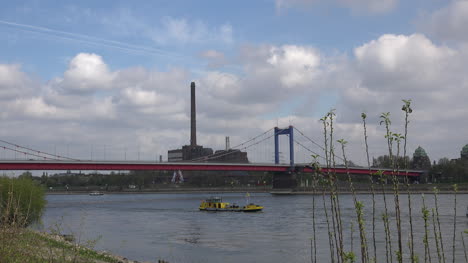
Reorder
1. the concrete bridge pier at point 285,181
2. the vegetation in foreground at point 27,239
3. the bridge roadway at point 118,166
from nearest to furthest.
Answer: the vegetation in foreground at point 27,239, the bridge roadway at point 118,166, the concrete bridge pier at point 285,181

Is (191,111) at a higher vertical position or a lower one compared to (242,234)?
higher

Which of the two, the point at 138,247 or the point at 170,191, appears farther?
the point at 170,191

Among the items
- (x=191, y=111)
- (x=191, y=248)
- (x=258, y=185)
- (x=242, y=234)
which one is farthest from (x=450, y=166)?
(x=191, y=248)

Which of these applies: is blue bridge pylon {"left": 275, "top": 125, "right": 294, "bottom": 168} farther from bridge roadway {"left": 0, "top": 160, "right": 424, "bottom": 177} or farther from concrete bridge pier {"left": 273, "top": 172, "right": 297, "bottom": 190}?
bridge roadway {"left": 0, "top": 160, "right": 424, "bottom": 177}

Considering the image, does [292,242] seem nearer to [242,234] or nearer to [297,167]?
[242,234]

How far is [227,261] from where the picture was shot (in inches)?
1114

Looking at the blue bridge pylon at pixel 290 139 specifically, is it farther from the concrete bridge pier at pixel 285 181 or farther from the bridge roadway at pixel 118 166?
the bridge roadway at pixel 118 166

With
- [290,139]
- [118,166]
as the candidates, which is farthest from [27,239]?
[290,139]

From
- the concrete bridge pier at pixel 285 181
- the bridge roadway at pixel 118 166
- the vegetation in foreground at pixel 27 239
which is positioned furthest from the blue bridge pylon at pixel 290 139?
the vegetation in foreground at pixel 27 239

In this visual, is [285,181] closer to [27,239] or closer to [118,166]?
[118,166]

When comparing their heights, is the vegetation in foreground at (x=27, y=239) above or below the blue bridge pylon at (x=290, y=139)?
below

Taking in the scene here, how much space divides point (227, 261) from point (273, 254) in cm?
359

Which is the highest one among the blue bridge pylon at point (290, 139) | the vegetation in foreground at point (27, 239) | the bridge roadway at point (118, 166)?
the blue bridge pylon at point (290, 139)

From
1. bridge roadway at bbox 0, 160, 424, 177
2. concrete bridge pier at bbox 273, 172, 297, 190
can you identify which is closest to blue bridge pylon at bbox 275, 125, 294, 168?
concrete bridge pier at bbox 273, 172, 297, 190
